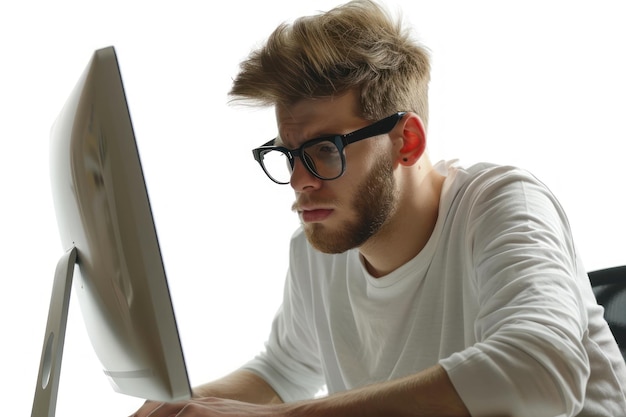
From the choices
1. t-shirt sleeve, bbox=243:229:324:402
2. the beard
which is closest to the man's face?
the beard

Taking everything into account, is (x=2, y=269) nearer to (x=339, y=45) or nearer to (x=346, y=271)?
(x=346, y=271)

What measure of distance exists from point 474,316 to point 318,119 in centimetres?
53

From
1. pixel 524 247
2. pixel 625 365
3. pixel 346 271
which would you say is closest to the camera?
pixel 524 247

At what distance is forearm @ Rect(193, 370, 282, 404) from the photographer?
1872 millimetres

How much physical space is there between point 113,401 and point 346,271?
141cm

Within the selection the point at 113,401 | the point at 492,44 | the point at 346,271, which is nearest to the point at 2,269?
the point at 113,401

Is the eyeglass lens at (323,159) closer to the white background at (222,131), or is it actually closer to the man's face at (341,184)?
the man's face at (341,184)

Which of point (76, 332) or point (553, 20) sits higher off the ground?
point (553, 20)

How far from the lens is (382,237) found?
1.79 m

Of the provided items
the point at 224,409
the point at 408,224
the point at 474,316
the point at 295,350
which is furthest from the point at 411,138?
the point at 224,409

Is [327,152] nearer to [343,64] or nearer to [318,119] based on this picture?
[318,119]

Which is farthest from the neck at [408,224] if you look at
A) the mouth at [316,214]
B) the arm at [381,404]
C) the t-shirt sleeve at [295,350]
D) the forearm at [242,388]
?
the arm at [381,404]

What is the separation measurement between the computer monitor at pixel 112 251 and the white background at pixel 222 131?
1676mm

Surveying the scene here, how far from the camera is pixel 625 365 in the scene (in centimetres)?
158
